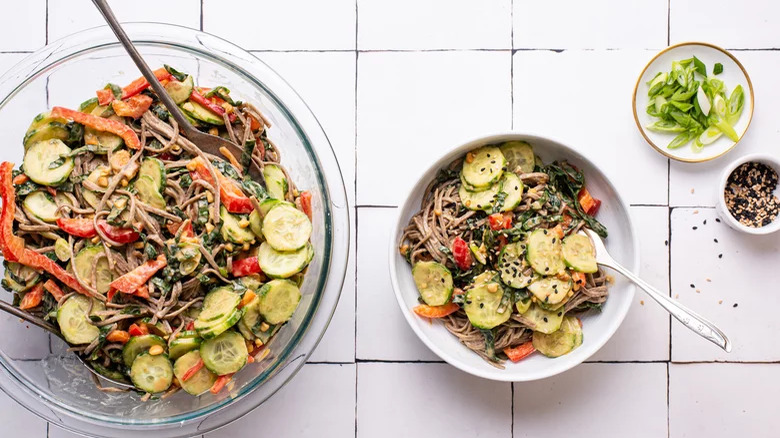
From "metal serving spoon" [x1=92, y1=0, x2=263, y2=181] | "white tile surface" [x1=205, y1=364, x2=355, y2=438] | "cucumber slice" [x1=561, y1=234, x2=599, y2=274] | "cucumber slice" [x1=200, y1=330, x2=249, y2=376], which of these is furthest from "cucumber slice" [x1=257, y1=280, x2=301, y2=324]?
"cucumber slice" [x1=561, y1=234, x2=599, y2=274]

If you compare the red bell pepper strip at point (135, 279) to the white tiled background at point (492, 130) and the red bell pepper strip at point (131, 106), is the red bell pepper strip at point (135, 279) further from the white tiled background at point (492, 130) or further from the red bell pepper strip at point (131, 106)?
the white tiled background at point (492, 130)

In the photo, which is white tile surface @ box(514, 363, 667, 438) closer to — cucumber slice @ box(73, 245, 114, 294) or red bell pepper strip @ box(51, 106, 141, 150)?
cucumber slice @ box(73, 245, 114, 294)

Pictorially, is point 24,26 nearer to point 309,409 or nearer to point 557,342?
point 309,409

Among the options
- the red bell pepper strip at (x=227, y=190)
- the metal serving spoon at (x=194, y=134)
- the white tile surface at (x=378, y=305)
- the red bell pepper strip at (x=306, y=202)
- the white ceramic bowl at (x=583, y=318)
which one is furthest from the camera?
the white tile surface at (x=378, y=305)

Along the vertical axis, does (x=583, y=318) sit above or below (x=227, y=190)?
below

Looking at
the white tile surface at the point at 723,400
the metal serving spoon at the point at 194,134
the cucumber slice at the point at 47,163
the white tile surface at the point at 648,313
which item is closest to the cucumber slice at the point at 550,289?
the white tile surface at the point at 648,313

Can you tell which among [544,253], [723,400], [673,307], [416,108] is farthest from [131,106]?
[723,400]
